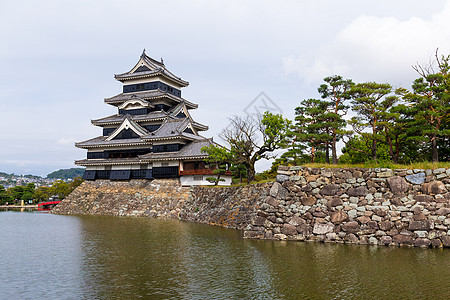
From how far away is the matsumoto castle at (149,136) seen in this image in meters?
35.4

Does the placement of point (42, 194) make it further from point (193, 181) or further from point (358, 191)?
point (358, 191)

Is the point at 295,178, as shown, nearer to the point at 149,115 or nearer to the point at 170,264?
the point at 170,264

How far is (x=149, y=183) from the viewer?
36.6 meters

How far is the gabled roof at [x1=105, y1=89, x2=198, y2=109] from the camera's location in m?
41.2

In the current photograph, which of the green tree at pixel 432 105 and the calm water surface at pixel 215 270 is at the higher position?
the green tree at pixel 432 105

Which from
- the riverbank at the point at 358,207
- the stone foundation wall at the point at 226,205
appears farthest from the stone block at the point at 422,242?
the stone foundation wall at the point at 226,205

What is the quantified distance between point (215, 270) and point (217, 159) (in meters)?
19.1

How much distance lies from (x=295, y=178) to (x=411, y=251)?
614cm

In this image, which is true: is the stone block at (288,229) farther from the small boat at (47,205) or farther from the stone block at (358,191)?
the small boat at (47,205)

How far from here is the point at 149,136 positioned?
37031mm

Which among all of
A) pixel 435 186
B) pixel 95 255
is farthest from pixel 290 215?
pixel 95 255

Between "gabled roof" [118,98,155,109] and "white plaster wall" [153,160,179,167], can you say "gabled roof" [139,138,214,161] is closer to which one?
"white plaster wall" [153,160,179,167]

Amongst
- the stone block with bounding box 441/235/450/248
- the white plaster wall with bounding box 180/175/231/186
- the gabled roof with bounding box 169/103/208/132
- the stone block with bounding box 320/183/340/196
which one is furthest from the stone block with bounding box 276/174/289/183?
the gabled roof with bounding box 169/103/208/132

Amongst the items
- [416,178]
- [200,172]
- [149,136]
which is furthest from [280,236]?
[149,136]
